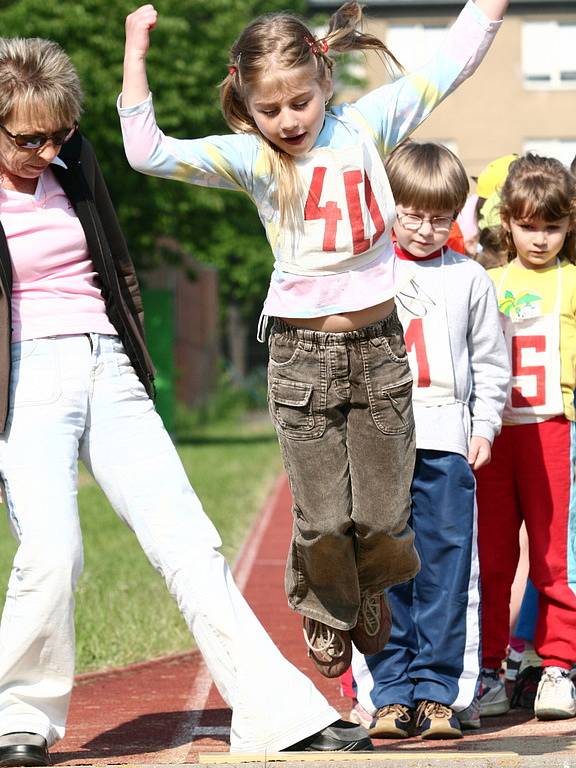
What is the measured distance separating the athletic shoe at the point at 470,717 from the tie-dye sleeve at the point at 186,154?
2.19m

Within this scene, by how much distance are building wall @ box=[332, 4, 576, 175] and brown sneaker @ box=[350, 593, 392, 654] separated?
41.8 meters

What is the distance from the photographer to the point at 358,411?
448 centimetres

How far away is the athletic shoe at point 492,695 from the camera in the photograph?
5.64 meters

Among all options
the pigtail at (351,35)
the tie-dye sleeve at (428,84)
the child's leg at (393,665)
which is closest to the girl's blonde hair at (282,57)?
the pigtail at (351,35)

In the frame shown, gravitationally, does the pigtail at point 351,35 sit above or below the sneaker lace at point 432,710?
above

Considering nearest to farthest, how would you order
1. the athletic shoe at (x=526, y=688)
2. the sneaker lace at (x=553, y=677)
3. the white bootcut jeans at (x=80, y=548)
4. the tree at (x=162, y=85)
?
the white bootcut jeans at (x=80, y=548) < the sneaker lace at (x=553, y=677) < the athletic shoe at (x=526, y=688) < the tree at (x=162, y=85)

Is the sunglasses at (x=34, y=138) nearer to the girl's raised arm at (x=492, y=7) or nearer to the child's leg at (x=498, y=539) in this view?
the girl's raised arm at (x=492, y=7)

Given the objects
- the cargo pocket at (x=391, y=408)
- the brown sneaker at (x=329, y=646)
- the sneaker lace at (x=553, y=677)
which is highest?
the cargo pocket at (x=391, y=408)

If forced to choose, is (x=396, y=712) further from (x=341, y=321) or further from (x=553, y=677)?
(x=341, y=321)

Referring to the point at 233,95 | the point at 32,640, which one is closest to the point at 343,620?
the point at 32,640

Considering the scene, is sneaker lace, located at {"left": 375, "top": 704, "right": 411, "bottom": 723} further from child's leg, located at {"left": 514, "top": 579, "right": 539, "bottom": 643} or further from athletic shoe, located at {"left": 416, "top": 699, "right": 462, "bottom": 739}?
child's leg, located at {"left": 514, "top": 579, "right": 539, "bottom": 643}

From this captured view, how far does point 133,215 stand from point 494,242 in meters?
19.8

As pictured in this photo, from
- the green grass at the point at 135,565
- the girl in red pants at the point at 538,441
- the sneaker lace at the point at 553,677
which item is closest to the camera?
A: the sneaker lace at the point at 553,677

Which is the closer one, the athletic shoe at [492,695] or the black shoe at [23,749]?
the black shoe at [23,749]
